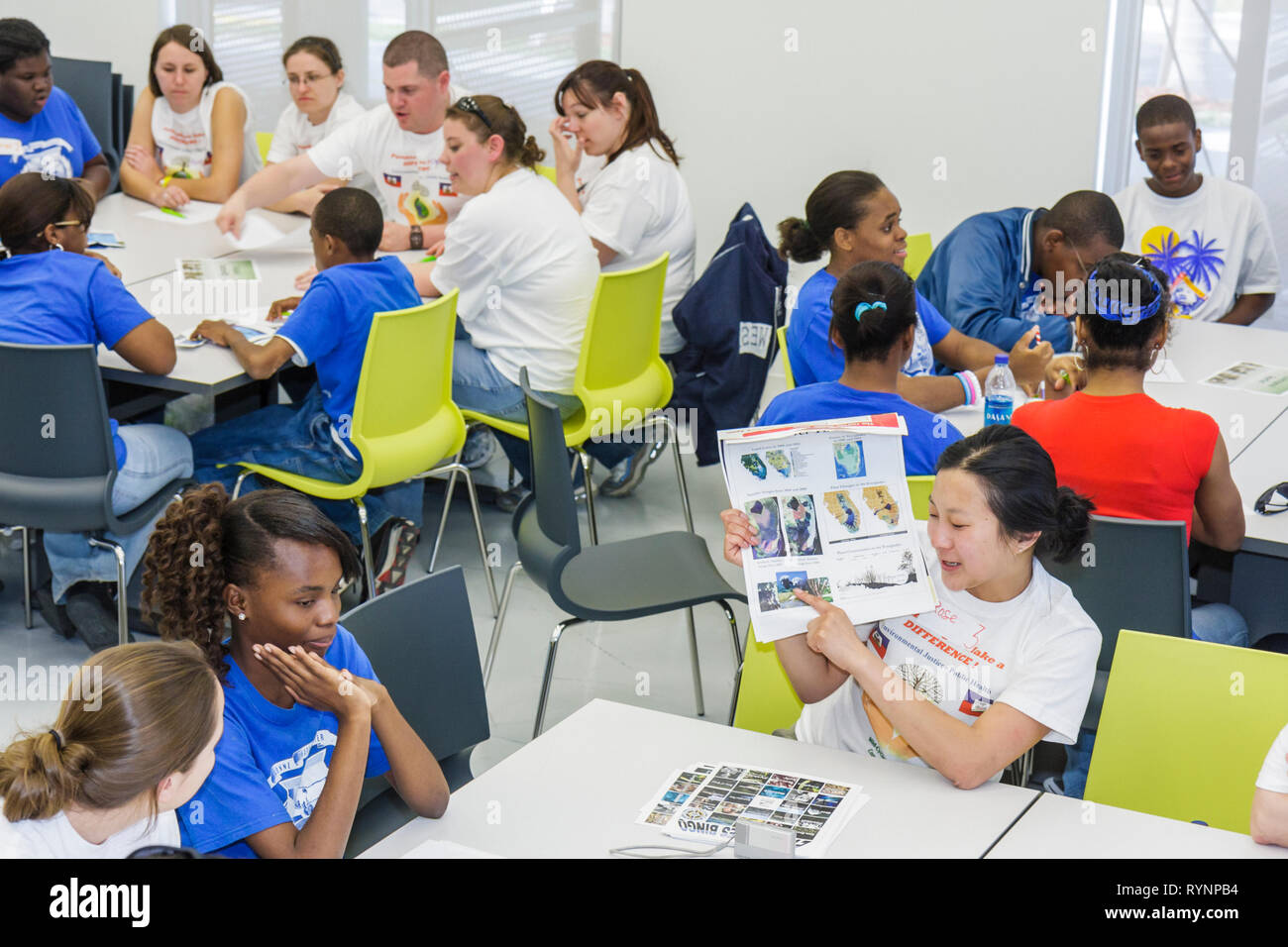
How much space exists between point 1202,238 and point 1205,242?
0.06ft

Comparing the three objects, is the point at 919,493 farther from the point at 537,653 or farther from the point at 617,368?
the point at 617,368

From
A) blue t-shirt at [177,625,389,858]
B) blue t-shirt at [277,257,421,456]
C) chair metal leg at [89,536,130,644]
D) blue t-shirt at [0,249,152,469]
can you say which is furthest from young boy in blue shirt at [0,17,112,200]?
blue t-shirt at [177,625,389,858]

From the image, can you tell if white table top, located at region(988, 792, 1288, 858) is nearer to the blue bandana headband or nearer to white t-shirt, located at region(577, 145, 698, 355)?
the blue bandana headband

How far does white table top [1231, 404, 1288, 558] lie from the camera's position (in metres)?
2.90

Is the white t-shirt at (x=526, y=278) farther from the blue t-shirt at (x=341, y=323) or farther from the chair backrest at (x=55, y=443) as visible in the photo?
the chair backrest at (x=55, y=443)

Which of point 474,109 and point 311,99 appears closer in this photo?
point 474,109

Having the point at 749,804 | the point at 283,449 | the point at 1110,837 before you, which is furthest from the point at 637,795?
the point at 283,449

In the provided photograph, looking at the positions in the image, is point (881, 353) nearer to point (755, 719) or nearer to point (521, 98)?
point (755, 719)

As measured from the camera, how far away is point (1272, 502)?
9.93 feet

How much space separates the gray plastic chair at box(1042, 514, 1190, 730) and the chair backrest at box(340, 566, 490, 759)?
1074 mm
